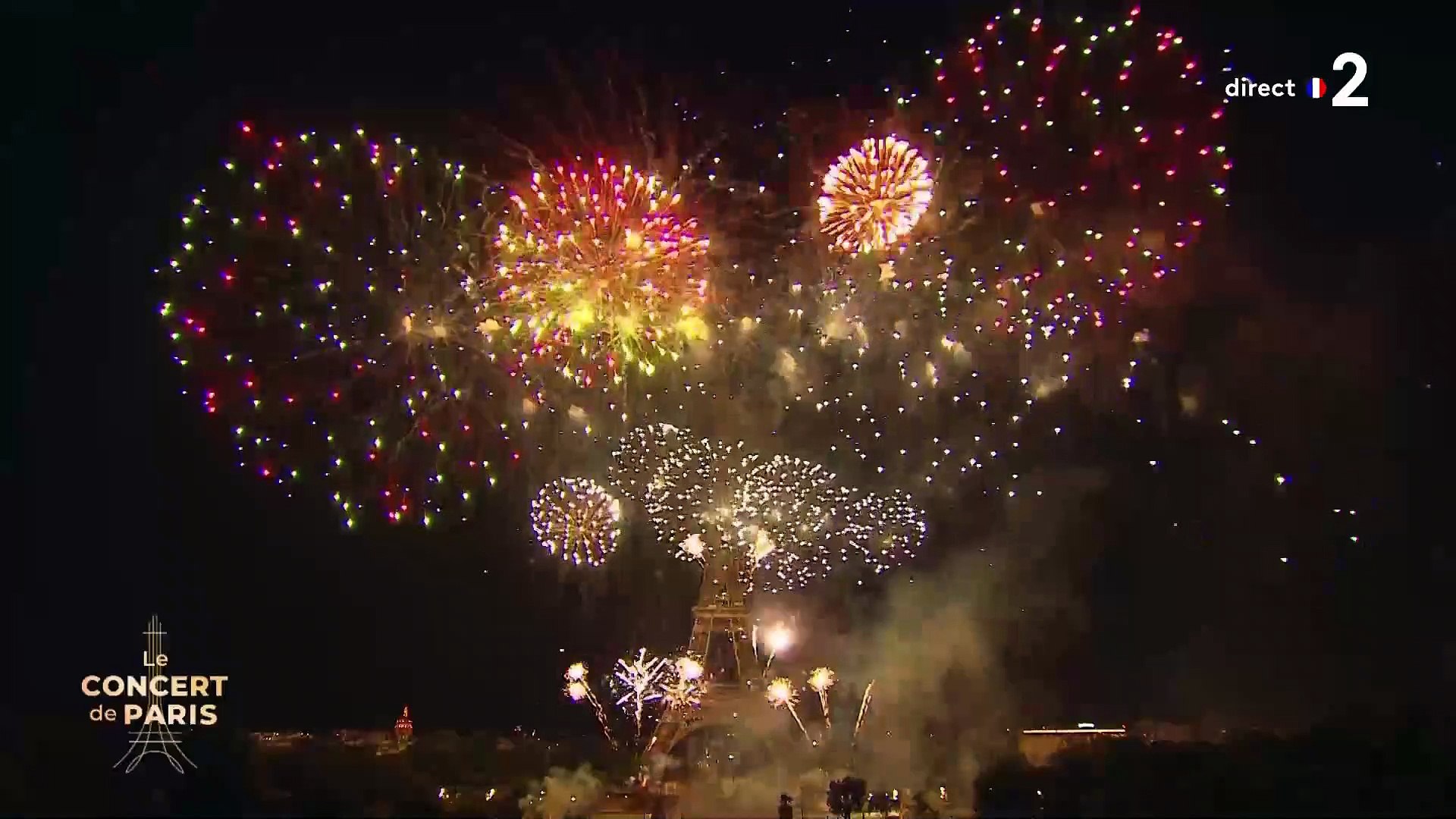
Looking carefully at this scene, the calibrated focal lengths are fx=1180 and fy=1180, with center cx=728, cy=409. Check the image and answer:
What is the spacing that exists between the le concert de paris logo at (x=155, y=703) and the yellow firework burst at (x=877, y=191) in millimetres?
9733

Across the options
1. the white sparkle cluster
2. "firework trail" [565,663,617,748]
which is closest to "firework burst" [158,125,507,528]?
the white sparkle cluster

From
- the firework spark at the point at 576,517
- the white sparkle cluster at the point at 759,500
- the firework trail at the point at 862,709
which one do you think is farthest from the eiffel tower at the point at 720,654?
A: the firework spark at the point at 576,517

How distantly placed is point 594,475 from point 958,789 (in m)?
6.86

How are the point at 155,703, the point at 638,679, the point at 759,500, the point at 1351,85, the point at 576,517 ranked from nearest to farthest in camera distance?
the point at 1351,85, the point at 155,703, the point at 759,500, the point at 576,517, the point at 638,679

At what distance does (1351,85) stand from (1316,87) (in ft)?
1.38

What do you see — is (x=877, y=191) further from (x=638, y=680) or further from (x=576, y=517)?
(x=638, y=680)

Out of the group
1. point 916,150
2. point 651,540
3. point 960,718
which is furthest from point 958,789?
point 916,150

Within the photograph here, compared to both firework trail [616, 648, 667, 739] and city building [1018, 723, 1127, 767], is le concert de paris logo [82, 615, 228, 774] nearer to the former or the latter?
firework trail [616, 648, 667, 739]

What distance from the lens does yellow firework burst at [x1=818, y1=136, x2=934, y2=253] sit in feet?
42.7

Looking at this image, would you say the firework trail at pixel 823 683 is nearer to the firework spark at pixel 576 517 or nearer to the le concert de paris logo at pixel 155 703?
the firework spark at pixel 576 517

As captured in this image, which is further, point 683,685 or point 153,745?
point 683,685

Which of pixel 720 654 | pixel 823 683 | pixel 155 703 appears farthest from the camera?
pixel 720 654

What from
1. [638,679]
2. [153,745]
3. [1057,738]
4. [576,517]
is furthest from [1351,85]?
[153,745]

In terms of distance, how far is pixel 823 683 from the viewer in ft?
62.1
